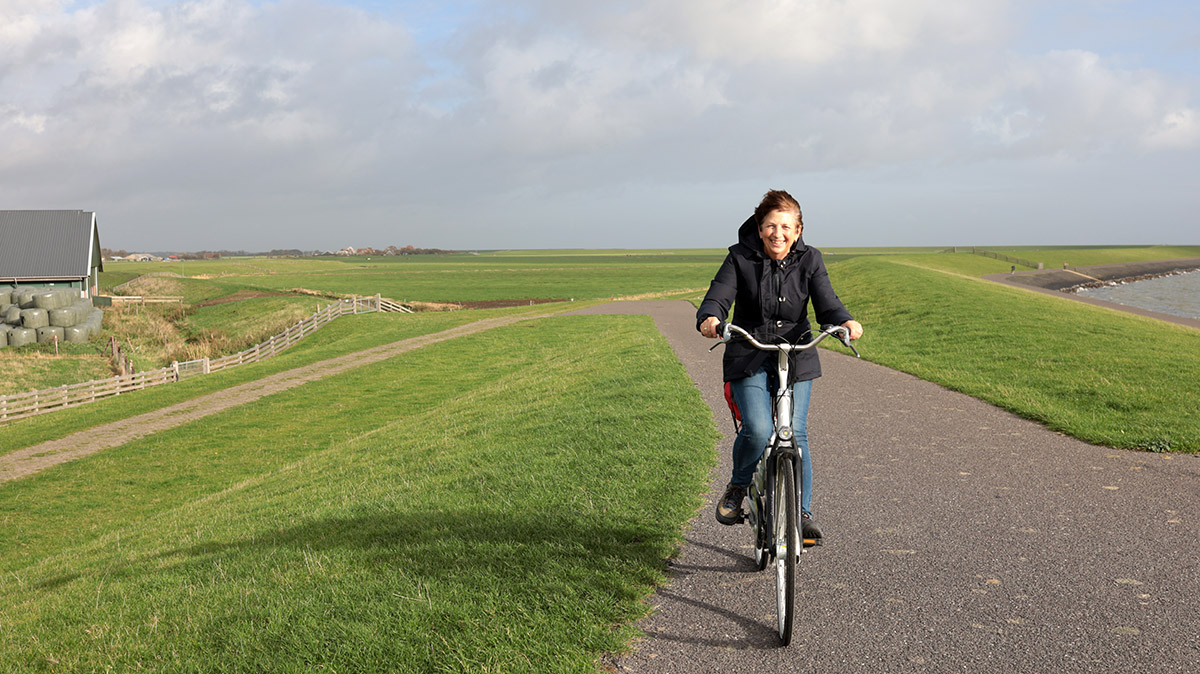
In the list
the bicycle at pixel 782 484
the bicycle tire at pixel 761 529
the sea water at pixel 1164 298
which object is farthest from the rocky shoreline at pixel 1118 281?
the bicycle at pixel 782 484

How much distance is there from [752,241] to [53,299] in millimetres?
50348

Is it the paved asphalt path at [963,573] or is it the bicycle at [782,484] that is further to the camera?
the bicycle at [782,484]

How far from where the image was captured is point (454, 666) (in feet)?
14.1

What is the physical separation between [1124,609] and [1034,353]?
530 inches

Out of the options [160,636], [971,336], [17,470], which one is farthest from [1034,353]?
[17,470]

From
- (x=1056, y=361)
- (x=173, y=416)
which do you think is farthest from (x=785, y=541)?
(x=173, y=416)

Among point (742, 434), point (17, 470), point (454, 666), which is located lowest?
point (17, 470)

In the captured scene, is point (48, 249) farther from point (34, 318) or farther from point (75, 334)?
point (34, 318)

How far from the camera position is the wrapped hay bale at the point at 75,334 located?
4381cm

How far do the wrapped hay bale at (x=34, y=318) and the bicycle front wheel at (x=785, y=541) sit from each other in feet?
162

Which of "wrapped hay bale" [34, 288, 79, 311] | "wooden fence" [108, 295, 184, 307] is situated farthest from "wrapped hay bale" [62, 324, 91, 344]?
"wooden fence" [108, 295, 184, 307]

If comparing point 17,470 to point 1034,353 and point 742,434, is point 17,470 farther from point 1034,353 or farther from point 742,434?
point 1034,353

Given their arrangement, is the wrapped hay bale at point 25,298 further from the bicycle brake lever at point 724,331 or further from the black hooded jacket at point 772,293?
the bicycle brake lever at point 724,331

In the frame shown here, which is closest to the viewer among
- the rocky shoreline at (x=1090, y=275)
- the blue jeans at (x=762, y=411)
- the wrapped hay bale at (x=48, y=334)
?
the blue jeans at (x=762, y=411)
